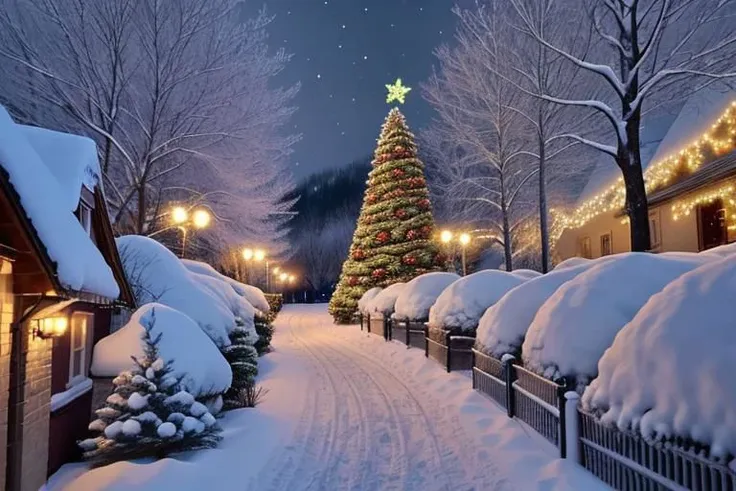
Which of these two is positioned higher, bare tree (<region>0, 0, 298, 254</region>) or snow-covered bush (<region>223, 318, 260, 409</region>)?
bare tree (<region>0, 0, 298, 254</region>)

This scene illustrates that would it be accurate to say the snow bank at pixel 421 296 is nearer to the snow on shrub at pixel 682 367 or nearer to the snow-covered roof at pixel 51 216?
the snow-covered roof at pixel 51 216

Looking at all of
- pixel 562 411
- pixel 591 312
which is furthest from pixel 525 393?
pixel 591 312

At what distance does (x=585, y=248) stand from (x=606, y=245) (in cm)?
263

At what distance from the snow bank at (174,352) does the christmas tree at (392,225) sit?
20908 millimetres

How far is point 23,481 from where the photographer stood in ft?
19.9

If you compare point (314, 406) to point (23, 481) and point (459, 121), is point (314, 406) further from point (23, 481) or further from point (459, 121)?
point (459, 121)

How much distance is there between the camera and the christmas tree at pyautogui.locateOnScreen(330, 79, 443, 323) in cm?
3002

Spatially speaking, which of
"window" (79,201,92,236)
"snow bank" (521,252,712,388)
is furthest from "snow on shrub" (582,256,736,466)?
"window" (79,201,92,236)

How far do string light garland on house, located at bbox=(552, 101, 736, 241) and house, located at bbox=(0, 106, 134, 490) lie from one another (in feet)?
56.9

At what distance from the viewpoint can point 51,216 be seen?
5.47 meters

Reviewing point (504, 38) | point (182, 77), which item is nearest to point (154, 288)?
point (182, 77)

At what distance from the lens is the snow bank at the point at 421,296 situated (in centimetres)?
1941

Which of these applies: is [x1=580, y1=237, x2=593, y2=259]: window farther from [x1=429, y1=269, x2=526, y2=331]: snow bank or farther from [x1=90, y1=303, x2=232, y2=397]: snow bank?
[x1=90, y1=303, x2=232, y2=397]: snow bank

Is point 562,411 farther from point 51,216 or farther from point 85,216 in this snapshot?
point 85,216
